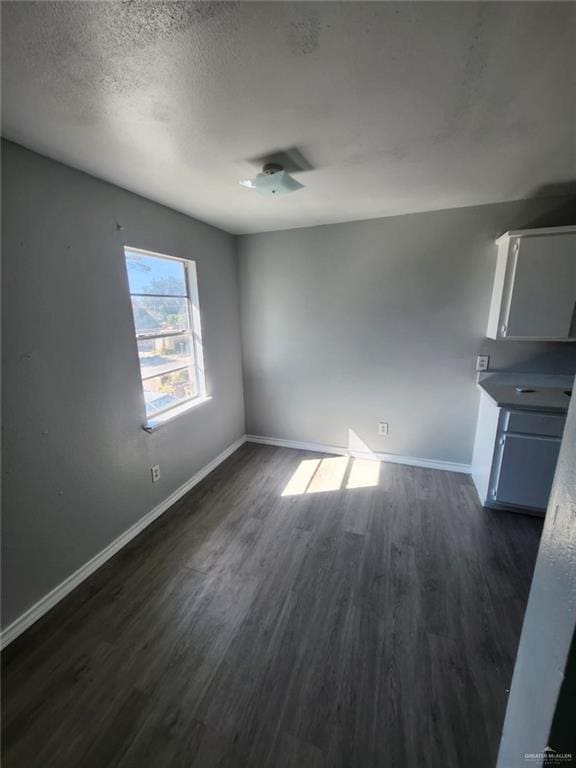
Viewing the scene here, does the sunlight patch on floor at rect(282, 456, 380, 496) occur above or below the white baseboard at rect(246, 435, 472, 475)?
below

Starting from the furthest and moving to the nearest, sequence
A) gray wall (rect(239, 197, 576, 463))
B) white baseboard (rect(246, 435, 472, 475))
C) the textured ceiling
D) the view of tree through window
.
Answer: white baseboard (rect(246, 435, 472, 475)), gray wall (rect(239, 197, 576, 463)), the view of tree through window, the textured ceiling

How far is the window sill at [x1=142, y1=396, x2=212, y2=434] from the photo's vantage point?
2.23 m

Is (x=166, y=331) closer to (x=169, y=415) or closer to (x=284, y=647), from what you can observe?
(x=169, y=415)

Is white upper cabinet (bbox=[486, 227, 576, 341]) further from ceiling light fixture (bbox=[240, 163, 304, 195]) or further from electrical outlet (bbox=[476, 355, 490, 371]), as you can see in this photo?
ceiling light fixture (bbox=[240, 163, 304, 195])

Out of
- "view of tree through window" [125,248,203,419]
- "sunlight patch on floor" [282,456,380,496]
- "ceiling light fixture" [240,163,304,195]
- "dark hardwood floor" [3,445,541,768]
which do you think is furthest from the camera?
"sunlight patch on floor" [282,456,380,496]

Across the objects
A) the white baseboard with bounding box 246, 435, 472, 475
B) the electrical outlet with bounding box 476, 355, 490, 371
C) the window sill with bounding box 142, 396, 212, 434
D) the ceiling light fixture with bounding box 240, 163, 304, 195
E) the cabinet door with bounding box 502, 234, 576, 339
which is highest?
the ceiling light fixture with bounding box 240, 163, 304, 195

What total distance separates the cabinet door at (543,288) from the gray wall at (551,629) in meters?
1.97

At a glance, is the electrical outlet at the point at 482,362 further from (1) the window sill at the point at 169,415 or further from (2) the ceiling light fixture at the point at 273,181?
(1) the window sill at the point at 169,415

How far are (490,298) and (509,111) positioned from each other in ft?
5.27

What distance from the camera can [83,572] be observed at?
1.83 metres

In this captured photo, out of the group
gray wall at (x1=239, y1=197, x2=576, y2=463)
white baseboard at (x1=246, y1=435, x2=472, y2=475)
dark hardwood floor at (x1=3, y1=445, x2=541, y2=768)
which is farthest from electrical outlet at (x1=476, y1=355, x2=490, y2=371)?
dark hardwood floor at (x1=3, y1=445, x2=541, y2=768)

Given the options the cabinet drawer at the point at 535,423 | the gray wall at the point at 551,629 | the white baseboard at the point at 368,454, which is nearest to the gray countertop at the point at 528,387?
the cabinet drawer at the point at 535,423

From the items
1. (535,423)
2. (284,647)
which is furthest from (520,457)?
(284,647)

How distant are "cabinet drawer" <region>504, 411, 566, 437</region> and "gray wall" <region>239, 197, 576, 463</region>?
0.65m
